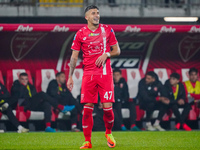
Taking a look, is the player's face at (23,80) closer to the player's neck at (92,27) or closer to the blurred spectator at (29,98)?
the blurred spectator at (29,98)

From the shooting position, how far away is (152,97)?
1209 centimetres

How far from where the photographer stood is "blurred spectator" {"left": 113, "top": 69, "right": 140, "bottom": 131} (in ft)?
38.2

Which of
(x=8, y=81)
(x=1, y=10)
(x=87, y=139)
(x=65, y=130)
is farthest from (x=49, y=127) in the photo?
(x=87, y=139)

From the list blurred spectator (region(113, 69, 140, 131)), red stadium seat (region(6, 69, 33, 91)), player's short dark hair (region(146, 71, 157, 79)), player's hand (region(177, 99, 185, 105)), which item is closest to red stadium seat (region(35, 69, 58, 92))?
red stadium seat (region(6, 69, 33, 91))

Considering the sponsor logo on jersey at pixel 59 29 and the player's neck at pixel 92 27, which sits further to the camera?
the sponsor logo on jersey at pixel 59 29

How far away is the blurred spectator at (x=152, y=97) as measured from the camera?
11.9m

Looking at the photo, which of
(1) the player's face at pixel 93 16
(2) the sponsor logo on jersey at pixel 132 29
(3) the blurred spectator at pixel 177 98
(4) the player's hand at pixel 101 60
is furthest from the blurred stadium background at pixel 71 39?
(4) the player's hand at pixel 101 60

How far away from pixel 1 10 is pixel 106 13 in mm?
2729

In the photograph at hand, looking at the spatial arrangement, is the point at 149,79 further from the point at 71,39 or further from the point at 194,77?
the point at 71,39

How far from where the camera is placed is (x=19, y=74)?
1216 centimetres

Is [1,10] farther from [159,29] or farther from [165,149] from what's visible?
[165,149]

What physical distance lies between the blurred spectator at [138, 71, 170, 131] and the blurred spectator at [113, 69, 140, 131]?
1.08 feet

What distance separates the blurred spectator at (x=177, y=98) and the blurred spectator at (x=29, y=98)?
2619 mm

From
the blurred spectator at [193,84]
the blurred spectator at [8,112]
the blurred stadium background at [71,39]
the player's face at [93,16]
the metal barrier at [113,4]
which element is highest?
the metal barrier at [113,4]
